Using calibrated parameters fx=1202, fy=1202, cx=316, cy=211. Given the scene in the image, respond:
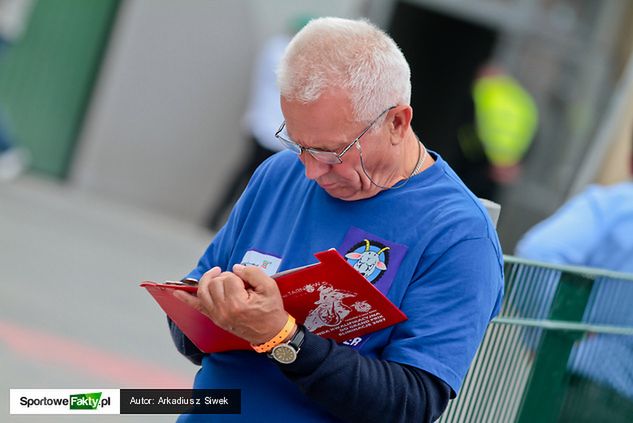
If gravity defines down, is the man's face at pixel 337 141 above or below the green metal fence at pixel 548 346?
above

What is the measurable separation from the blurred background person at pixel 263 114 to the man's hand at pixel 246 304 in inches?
281

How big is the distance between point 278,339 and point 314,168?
410mm

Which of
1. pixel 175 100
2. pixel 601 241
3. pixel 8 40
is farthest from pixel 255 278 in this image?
pixel 175 100

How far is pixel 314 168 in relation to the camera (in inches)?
102

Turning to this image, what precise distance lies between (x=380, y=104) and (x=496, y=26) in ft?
27.0

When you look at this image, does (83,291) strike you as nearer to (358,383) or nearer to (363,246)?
(363,246)

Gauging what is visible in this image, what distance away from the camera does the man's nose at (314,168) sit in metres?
2.59

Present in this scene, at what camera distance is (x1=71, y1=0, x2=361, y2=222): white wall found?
410 inches

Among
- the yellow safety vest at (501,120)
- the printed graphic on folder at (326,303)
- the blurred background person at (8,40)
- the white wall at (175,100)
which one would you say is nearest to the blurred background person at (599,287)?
the printed graphic on folder at (326,303)

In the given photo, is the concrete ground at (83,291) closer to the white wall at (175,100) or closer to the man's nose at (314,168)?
the white wall at (175,100)

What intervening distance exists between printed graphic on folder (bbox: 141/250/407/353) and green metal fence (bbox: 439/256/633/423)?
0.66 metres

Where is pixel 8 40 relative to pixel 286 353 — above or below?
below

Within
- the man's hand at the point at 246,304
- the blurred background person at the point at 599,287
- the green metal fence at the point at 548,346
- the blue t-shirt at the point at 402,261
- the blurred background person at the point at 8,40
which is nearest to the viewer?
the man's hand at the point at 246,304
